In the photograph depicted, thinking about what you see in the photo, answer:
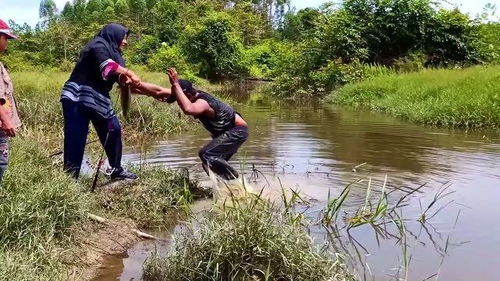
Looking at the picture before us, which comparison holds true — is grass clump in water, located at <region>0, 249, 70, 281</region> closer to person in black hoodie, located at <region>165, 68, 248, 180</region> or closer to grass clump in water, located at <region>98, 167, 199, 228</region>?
grass clump in water, located at <region>98, 167, 199, 228</region>

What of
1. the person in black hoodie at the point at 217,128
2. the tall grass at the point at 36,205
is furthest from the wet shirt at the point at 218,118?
the tall grass at the point at 36,205

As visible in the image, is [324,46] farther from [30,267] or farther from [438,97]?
[30,267]

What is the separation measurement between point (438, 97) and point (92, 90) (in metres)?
9.98

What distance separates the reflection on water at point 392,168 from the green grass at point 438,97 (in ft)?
2.12

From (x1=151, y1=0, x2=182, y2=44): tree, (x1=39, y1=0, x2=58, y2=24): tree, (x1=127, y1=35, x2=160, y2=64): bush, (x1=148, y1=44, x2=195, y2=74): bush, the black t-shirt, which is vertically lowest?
the black t-shirt

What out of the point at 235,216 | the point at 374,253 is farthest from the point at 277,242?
the point at 374,253

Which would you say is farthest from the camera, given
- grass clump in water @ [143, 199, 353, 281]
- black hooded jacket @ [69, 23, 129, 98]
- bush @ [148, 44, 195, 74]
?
bush @ [148, 44, 195, 74]

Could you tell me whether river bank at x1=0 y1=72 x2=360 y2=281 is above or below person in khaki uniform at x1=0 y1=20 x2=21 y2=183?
below

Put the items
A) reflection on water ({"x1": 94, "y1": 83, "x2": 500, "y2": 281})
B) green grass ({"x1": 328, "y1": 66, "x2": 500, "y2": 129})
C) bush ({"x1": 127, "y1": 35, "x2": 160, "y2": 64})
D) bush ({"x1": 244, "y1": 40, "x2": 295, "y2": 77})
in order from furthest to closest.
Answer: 1. bush ({"x1": 127, "y1": 35, "x2": 160, "y2": 64})
2. bush ({"x1": 244, "y1": 40, "x2": 295, "y2": 77})
3. green grass ({"x1": 328, "y1": 66, "x2": 500, "y2": 129})
4. reflection on water ({"x1": 94, "y1": 83, "x2": 500, "y2": 281})

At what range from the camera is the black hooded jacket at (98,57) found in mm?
4891

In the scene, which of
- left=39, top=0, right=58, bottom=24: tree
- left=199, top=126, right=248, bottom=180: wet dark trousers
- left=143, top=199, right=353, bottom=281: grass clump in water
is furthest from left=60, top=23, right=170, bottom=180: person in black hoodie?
left=39, top=0, right=58, bottom=24: tree

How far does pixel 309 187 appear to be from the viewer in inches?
241

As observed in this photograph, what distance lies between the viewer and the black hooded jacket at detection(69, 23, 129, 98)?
489 centimetres

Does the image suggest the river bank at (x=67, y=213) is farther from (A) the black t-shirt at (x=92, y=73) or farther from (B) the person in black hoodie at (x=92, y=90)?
(A) the black t-shirt at (x=92, y=73)
